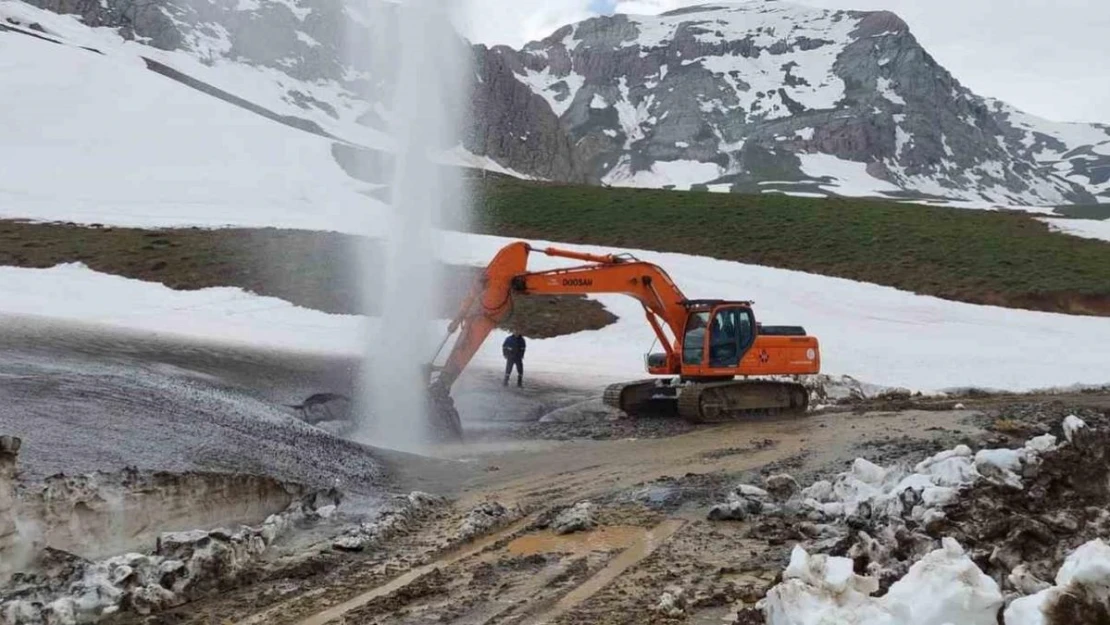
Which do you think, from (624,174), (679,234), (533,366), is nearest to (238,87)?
(624,174)

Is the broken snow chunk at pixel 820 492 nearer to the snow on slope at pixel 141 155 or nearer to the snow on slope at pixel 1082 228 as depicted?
the snow on slope at pixel 141 155

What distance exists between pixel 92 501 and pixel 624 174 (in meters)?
170

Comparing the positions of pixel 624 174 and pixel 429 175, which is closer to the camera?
pixel 429 175

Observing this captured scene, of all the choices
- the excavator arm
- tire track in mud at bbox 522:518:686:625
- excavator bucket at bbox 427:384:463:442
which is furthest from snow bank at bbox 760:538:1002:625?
the excavator arm

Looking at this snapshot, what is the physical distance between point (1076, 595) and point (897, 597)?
2.81 feet

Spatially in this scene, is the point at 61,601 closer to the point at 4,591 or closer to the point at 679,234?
the point at 4,591

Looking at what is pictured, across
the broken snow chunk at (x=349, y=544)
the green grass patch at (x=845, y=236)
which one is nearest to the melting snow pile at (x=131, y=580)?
the broken snow chunk at (x=349, y=544)

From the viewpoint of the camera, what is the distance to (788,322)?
33719 millimetres

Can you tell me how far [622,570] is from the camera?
26.2 ft

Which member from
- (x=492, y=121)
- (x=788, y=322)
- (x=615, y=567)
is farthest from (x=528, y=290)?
(x=492, y=121)

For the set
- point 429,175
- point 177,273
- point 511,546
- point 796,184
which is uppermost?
point 796,184

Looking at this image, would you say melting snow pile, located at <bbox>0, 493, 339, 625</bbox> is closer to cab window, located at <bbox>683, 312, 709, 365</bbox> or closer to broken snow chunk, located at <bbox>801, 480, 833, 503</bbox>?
broken snow chunk, located at <bbox>801, 480, 833, 503</bbox>

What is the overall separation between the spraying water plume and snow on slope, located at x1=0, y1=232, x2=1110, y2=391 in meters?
3.22

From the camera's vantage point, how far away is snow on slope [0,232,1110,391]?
85.9 feet
